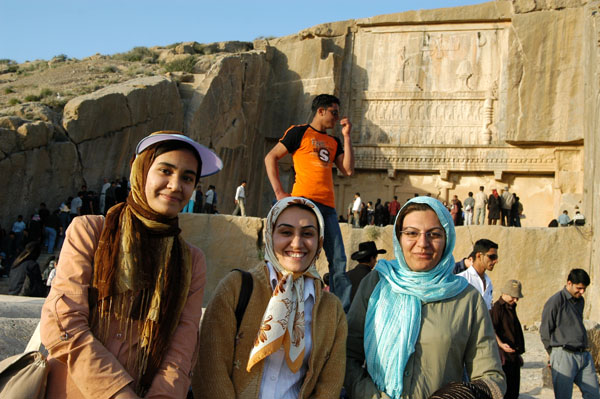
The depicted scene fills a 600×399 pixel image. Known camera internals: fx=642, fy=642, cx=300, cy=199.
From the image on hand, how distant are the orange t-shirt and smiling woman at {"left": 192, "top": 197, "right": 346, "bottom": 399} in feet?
6.82

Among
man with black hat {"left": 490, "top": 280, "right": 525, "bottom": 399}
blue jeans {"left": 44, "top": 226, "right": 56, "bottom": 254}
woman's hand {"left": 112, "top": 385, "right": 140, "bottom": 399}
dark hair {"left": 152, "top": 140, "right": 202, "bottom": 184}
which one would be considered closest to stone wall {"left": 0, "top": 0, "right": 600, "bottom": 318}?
blue jeans {"left": 44, "top": 226, "right": 56, "bottom": 254}

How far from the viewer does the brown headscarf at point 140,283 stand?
2.66 metres

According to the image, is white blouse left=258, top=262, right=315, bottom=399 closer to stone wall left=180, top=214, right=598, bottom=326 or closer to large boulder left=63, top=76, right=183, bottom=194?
stone wall left=180, top=214, right=598, bottom=326

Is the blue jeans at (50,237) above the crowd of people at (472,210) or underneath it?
underneath

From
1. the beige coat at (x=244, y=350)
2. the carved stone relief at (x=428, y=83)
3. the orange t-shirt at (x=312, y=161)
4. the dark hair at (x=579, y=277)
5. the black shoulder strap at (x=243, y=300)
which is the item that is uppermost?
the carved stone relief at (x=428, y=83)

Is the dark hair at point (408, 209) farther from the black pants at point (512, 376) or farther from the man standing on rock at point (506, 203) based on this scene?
the man standing on rock at point (506, 203)

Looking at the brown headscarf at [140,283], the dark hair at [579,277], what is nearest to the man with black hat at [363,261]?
the dark hair at [579,277]

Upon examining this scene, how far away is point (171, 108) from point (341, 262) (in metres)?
Answer: 16.2

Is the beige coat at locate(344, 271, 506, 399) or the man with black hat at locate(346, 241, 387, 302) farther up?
the man with black hat at locate(346, 241, 387, 302)

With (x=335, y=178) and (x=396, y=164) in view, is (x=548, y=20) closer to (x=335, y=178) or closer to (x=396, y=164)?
(x=396, y=164)

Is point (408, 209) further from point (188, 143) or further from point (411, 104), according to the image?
point (411, 104)

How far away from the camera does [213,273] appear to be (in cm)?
1377

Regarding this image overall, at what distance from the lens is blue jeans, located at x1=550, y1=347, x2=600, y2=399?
6031mm

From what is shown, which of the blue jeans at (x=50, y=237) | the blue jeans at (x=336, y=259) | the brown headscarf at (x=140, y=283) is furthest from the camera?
the blue jeans at (x=50, y=237)
